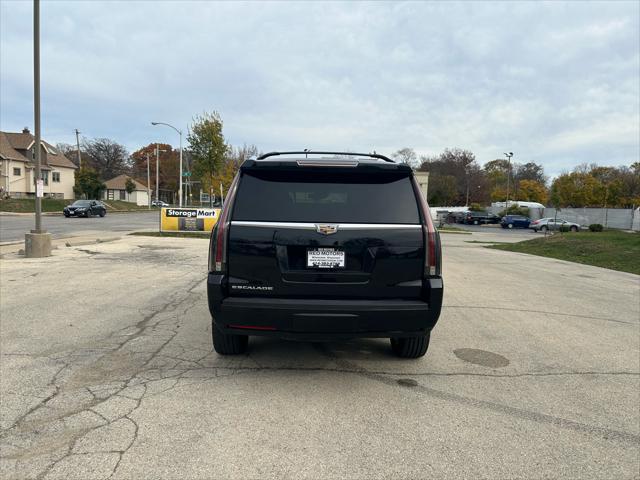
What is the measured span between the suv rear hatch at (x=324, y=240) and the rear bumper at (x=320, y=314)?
8 centimetres

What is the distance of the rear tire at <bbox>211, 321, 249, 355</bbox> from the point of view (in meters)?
4.47

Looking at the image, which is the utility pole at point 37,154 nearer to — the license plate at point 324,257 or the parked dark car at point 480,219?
the license plate at point 324,257

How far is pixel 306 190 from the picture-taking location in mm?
3930

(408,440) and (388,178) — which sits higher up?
(388,178)

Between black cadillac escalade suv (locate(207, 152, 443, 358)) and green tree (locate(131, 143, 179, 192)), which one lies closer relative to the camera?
black cadillac escalade suv (locate(207, 152, 443, 358))

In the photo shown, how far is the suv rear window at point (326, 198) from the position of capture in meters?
3.82

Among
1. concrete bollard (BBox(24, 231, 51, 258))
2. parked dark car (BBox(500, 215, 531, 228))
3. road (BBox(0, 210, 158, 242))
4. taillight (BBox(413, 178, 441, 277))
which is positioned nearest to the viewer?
taillight (BBox(413, 178, 441, 277))

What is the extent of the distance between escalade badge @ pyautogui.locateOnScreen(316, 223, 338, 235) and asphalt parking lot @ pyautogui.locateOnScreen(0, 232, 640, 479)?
4.56ft

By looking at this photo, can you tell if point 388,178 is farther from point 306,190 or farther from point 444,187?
point 444,187

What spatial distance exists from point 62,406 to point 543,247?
842 inches

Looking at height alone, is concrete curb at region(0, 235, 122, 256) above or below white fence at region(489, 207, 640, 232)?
below

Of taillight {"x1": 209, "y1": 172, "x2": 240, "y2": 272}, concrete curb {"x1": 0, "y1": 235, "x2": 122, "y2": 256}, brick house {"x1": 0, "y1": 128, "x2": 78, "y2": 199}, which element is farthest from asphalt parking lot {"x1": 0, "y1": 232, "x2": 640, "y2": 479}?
brick house {"x1": 0, "y1": 128, "x2": 78, "y2": 199}

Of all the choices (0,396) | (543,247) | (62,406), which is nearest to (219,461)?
(62,406)

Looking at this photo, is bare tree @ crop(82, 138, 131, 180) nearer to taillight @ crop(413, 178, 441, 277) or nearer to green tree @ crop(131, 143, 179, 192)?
green tree @ crop(131, 143, 179, 192)
